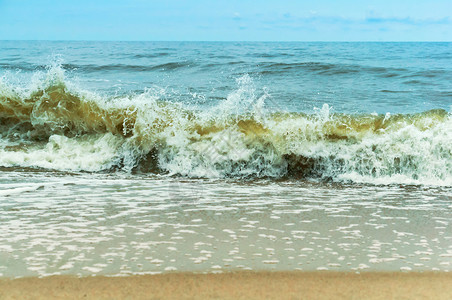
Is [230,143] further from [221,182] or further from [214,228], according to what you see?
[214,228]

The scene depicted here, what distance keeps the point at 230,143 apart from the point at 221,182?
1123 millimetres

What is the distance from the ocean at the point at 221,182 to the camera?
309cm

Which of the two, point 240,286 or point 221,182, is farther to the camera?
point 221,182

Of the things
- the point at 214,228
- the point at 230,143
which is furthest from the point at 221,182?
the point at 214,228

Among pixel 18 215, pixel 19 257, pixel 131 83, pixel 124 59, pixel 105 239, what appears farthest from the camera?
pixel 124 59

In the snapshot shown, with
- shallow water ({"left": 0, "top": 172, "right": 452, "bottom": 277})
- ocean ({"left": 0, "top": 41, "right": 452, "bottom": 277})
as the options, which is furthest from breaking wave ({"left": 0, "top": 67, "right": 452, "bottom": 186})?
shallow water ({"left": 0, "top": 172, "right": 452, "bottom": 277})

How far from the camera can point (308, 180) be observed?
5.90m

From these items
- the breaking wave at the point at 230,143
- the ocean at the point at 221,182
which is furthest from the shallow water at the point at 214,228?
the breaking wave at the point at 230,143

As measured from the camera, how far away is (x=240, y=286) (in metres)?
2.64

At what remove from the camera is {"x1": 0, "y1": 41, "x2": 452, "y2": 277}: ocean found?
309 centimetres

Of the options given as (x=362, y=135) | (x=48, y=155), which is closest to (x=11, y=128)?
(x=48, y=155)

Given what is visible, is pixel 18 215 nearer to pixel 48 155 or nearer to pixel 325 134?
pixel 48 155

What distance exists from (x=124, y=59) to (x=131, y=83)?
6085mm

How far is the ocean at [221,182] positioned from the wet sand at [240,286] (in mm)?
102
